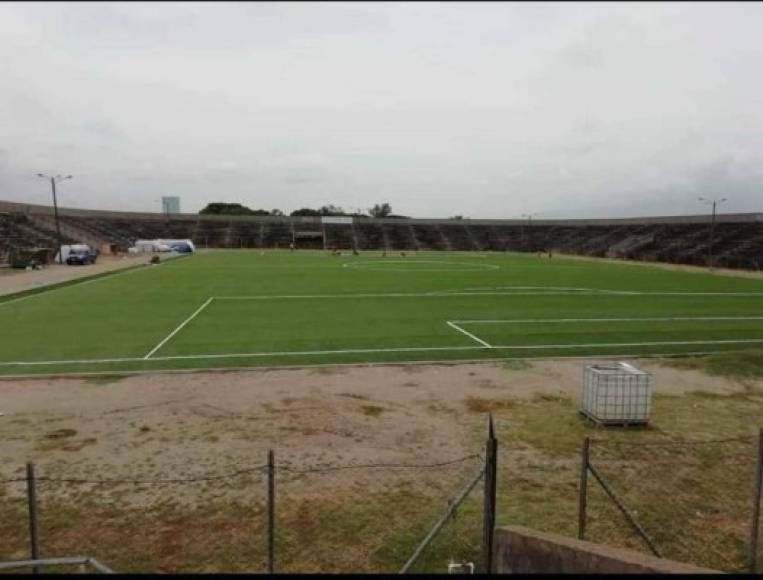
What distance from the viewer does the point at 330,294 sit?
35062 mm

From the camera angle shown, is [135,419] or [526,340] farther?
[526,340]

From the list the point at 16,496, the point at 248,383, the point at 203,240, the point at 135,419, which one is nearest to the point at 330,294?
the point at 248,383

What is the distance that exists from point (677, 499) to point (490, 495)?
4111 millimetres

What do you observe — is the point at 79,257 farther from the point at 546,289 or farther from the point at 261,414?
the point at 261,414

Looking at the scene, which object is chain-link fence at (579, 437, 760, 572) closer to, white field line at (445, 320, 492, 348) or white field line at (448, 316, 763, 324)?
white field line at (445, 320, 492, 348)

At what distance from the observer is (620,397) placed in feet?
40.0

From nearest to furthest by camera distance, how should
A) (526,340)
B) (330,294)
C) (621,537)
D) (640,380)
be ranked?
(621,537) < (640,380) < (526,340) < (330,294)

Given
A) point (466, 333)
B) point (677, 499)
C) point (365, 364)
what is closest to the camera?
point (677, 499)

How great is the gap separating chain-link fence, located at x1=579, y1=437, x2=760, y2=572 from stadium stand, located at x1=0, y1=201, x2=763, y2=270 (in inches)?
Result: 2581

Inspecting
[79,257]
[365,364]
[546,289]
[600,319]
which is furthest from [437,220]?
[365,364]

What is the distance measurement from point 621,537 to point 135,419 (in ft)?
31.0

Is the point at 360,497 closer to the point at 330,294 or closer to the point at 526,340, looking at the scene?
the point at 526,340

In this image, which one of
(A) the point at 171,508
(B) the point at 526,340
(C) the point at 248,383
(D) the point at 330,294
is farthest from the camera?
(D) the point at 330,294

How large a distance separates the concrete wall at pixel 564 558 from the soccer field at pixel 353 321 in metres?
11.5
